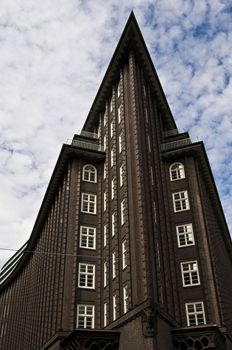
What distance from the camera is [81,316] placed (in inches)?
1273

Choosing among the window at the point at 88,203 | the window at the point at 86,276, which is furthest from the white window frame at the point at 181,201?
the window at the point at 86,276

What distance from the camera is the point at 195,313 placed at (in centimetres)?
3228

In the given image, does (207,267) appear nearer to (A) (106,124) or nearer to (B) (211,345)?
(B) (211,345)

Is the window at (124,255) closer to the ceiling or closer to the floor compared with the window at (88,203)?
closer to the floor

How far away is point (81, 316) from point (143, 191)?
1156 cm

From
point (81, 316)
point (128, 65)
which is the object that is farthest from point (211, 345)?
point (128, 65)

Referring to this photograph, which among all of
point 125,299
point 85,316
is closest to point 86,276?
point 85,316

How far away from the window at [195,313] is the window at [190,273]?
1.75 meters

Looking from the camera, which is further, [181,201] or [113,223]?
[181,201]

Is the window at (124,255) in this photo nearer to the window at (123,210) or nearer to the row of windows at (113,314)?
the window at (123,210)

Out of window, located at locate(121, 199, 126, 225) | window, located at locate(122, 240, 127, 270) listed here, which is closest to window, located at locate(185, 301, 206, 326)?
window, located at locate(122, 240, 127, 270)

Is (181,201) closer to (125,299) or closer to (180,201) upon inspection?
(180,201)

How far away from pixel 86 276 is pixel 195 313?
384 inches

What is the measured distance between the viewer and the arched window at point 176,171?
134 ft
